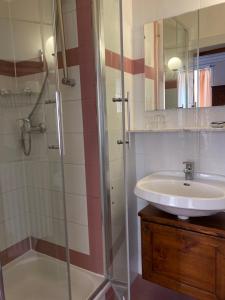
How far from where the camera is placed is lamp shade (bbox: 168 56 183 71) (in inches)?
64.0

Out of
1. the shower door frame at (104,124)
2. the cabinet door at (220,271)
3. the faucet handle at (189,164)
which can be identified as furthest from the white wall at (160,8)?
the cabinet door at (220,271)

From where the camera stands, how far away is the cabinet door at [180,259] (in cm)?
131

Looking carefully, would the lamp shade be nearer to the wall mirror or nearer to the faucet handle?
the wall mirror

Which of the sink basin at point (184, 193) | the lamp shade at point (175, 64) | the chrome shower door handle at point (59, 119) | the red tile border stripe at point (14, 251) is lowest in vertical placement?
the red tile border stripe at point (14, 251)

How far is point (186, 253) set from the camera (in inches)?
54.1

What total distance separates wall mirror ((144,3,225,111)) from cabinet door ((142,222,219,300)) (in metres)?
0.82

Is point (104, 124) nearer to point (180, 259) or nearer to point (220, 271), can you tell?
point (180, 259)

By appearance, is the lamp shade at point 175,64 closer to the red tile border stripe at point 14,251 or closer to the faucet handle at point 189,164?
the faucet handle at point 189,164

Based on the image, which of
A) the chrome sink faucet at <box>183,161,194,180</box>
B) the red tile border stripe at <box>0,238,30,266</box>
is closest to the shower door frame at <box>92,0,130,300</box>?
the chrome sink faucet at <box>183,161,194,180</box>

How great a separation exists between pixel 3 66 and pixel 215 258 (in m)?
1.73

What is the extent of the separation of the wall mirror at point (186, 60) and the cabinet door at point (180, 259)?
82cm

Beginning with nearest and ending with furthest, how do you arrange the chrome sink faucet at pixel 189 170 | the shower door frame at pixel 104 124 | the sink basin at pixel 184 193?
the sink basin at pixel 184 193 → the shower door frame at pixel 104 124 → the chrome sink faucet at pixel 189 170

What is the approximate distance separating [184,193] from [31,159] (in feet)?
3.56

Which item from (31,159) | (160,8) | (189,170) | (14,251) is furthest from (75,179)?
(160,8)
